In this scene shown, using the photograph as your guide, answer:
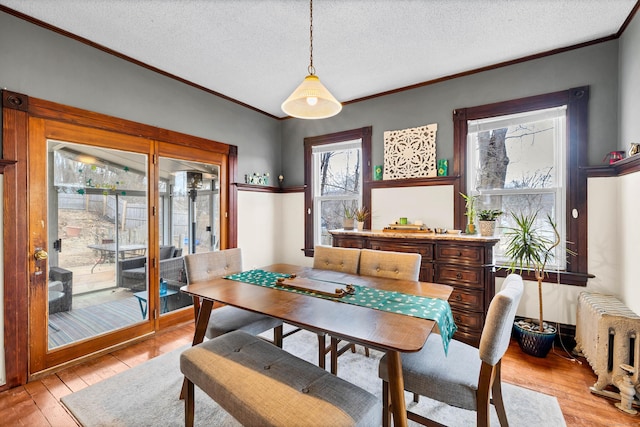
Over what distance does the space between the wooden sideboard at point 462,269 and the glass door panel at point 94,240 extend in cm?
280

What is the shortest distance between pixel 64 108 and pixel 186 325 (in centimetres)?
247

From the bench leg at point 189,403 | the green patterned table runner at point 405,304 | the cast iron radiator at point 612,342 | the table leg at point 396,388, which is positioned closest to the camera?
the table leg at point 396,388

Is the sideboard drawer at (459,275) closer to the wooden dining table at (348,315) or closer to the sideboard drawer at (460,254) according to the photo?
the sideboard drawer at (460,254)

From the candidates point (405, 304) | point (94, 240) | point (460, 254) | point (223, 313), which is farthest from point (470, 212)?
point (94, 240)

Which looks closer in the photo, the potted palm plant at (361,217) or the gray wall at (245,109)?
the gray wall at (245,109)

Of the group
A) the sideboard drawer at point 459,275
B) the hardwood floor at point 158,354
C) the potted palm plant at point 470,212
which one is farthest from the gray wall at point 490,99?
the hardwood floor at point 158,354

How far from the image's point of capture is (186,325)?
3328mm

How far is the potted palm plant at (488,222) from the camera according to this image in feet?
9.21

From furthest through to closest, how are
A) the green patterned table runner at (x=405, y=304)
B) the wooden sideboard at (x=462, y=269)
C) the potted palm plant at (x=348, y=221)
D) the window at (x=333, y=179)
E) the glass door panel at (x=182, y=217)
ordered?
the window at (x=333, y=179), the potted palm plant at (x=348, y=221), the glass door panel at (x=182, y=217), the wooden sideboard at (x=462, y=269), the green patterned table runner at (x=405, y=304)

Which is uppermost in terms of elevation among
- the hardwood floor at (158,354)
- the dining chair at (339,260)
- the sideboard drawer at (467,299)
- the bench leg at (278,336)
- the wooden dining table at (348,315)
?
the dining chair at (339,260)

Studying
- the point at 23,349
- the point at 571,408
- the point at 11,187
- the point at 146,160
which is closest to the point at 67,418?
the point at 23,349

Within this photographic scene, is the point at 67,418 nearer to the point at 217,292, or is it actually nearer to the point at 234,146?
Result: the point at 217,292

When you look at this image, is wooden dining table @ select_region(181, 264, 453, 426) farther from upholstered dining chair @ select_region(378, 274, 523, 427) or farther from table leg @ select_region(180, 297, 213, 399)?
upholstered dining chair @ select_region(378, 274, 523, 427)

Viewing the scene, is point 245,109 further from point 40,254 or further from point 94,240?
point 40,254
